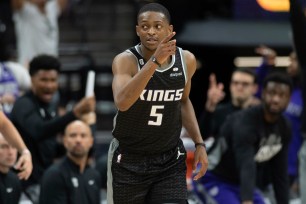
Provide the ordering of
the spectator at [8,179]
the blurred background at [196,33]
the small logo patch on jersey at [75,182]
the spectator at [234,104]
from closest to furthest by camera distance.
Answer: the spectator at [8,179] < the small logo patch on jersey at [75,182] < the spectator at [234,104] < the blurred background at [196,33]

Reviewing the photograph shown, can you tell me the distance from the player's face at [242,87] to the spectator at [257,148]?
1.43 meters

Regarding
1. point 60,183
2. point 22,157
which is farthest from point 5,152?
point 22,157

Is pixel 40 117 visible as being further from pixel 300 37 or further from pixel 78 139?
pixel 300 37

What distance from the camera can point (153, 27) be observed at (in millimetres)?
6730

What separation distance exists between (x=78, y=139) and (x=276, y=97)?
182 centimetres

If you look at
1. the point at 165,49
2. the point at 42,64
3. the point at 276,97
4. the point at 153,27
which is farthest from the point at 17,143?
the point at 276,97

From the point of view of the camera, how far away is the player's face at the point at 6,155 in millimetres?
8680

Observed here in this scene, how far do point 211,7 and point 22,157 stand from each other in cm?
807

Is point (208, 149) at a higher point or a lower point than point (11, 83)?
lower

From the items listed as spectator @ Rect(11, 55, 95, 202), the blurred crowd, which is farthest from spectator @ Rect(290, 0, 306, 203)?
spectator @ Rect(11, 55, 95, 202)

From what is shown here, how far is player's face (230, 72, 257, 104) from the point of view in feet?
36.0

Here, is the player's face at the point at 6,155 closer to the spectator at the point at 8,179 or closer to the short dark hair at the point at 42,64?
the spectator at the point at 8,179

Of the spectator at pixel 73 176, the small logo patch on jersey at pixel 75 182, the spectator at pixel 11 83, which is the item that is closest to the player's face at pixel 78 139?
the spectator at pixel 73 176

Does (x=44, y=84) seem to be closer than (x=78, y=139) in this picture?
No
